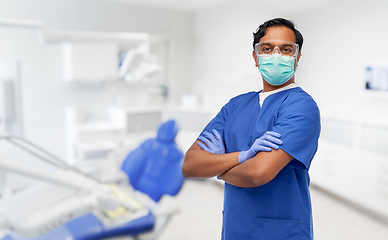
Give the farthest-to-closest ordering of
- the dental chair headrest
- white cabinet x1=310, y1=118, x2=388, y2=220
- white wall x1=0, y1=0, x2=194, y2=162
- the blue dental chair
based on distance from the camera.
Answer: white wall x1=0, y1=0, x2=194, y2=162 → white cabinet x1=310, y1=118, x2=388, y2=220 → the dental chair headrest → the blue dental chair

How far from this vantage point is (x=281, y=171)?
789 mm

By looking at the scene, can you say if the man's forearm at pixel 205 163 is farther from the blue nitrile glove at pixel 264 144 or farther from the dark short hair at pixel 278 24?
the dark short hair at pixel 278 24

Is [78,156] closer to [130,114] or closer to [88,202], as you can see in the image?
[130,114]

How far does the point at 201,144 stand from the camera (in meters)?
0.81

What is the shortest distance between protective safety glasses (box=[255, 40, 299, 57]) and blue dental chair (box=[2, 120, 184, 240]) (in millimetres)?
1552

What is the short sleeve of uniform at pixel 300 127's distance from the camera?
70 cm

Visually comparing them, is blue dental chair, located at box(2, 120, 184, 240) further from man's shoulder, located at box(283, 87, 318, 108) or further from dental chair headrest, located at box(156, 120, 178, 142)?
man's shoulder, located at box(283, 87, 318, 108)

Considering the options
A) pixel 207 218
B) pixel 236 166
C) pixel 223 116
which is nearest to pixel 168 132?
pixel 207 218

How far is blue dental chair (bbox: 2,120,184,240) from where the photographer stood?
1.97 metres

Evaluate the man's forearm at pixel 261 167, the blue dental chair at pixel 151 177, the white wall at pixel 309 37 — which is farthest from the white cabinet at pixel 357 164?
the man's forearm at pixel 261 167

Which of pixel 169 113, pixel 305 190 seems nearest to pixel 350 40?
pixel 305 190

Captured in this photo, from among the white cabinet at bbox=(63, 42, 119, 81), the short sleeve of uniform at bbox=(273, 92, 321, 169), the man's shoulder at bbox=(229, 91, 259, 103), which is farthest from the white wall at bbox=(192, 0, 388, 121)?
the white cabinet at bbox=(63, 42, 119, 81)

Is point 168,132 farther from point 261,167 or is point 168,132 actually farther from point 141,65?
point 261,167

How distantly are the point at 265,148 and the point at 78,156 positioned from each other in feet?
9.86
